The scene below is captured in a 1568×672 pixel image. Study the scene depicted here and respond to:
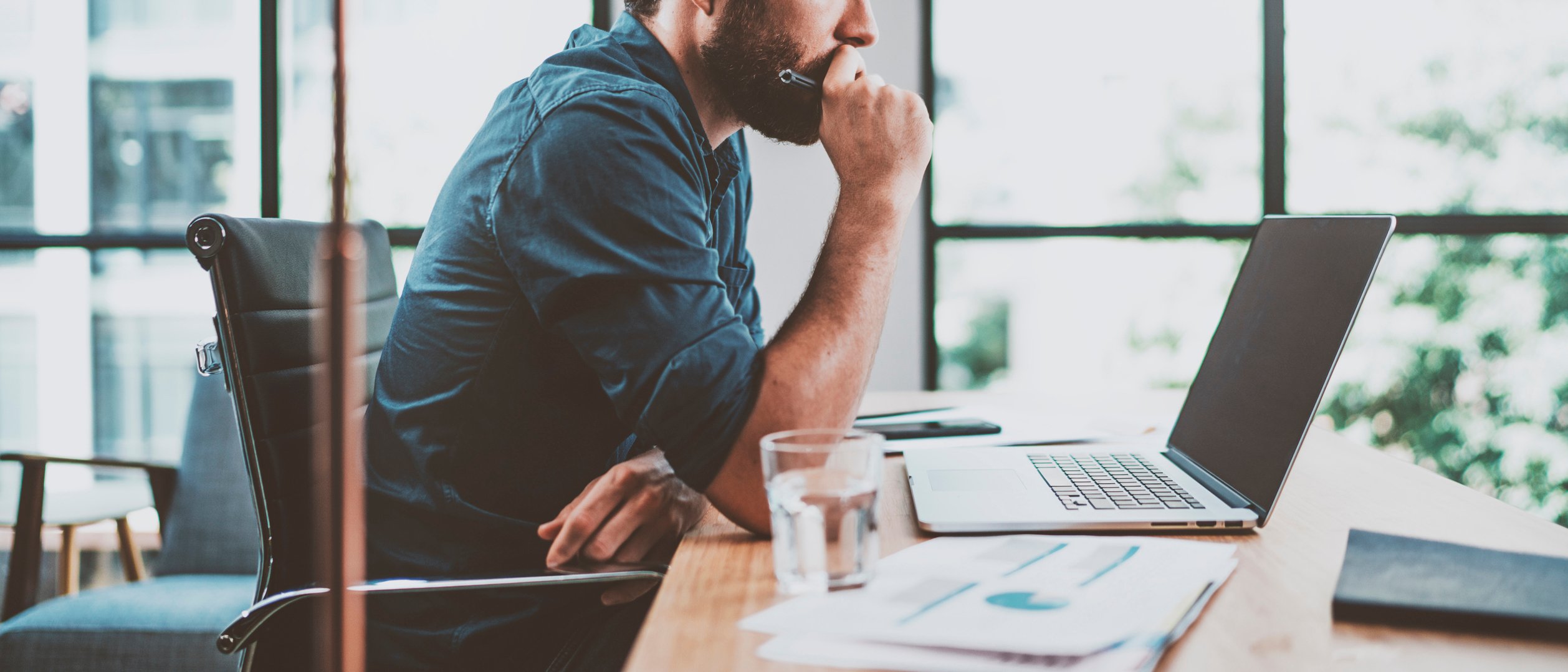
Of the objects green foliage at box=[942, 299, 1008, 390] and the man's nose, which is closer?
the man's nose

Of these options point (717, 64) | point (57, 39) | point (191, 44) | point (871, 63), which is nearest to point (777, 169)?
point (871, 63)

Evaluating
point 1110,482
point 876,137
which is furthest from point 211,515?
point 1110,482

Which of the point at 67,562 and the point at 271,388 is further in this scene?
the point at 67,562

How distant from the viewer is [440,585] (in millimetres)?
781

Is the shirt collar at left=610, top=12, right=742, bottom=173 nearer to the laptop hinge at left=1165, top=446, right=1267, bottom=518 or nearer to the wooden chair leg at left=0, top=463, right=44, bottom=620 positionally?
the laptop hinge at left=1165, top=446, right=1267, bottom=518

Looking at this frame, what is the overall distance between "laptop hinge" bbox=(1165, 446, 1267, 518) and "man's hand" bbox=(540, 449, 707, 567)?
0.45 metres

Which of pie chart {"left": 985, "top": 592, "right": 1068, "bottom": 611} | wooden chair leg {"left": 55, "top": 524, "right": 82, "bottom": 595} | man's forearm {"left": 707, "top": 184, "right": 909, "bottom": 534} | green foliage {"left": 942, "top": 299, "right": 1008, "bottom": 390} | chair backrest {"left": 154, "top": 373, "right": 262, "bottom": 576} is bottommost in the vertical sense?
wooden chair leg {"left": 55, "top": 524, "right": 82, "bottom": 595}

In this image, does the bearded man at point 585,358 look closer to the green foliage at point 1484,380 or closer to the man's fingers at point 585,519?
the man's fingers at point 585,519

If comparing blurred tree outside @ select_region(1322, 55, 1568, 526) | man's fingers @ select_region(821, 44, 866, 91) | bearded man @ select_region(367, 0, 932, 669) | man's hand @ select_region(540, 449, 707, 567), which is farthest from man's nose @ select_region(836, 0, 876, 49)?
blurred tree outside @ select_region(1322, 55, 1568, 526)

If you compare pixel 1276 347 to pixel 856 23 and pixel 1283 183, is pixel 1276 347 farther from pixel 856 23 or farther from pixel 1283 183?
pixel 1283 183

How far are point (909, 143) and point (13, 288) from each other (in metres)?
3.00

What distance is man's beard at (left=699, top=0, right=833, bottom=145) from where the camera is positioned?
1175 millimetres

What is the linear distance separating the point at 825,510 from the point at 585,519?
0.95ft

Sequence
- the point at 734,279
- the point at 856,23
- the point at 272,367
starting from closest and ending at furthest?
the point at 272,367
the point at 856,23
the point at 734,279
